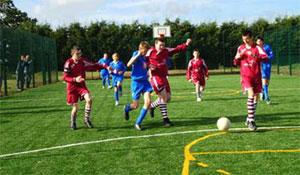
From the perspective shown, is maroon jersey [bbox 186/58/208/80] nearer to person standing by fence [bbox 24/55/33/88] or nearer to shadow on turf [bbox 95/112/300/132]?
shadow on turf [bbox 95/112/300/132]

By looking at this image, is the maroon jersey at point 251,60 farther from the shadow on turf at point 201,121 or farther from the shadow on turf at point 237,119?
the shadow on turf at point 237,119

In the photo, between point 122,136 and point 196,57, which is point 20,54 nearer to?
point 196,57

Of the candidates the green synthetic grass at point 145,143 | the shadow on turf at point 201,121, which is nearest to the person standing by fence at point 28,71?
the green synthetic grass at point 145,143

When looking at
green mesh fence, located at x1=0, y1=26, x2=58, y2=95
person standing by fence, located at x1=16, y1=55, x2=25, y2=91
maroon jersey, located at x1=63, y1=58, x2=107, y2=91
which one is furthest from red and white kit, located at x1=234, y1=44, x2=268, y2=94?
person standing by fence, located at x1=16, y1=55, x2=25, y2=91

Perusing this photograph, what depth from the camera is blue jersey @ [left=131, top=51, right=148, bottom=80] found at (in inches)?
484

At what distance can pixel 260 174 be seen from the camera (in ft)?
21.5

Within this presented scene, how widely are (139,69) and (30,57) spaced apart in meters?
19.1

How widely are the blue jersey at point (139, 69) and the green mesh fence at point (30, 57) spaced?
1261 centimetres

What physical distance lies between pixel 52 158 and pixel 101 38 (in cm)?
3846

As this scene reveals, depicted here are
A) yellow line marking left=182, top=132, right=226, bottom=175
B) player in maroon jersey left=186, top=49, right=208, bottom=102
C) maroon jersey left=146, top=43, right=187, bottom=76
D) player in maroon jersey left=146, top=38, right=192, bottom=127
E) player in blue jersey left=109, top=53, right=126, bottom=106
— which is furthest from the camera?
player in maroon jersey left=186, top=49, right=208, bottom=102

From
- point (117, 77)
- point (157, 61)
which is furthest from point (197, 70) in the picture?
point (157, 61)

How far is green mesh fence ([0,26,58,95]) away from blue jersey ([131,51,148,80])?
12609 mm

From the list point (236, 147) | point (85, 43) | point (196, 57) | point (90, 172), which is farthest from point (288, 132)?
point (85, 43)

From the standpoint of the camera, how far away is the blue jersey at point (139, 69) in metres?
12.3
